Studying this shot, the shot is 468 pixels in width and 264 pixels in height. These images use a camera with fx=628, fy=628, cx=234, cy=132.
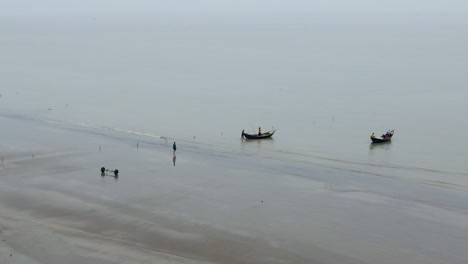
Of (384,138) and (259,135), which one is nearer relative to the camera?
(384,138)

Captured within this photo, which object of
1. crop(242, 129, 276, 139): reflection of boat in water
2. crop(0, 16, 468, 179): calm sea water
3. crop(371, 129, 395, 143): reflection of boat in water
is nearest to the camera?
crop(0, 16, 468, 179): calm sea water

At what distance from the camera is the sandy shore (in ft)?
77.6

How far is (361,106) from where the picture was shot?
2361 inches

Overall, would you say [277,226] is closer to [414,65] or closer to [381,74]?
[381,74]

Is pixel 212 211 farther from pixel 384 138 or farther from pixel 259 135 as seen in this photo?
pixel 384 138

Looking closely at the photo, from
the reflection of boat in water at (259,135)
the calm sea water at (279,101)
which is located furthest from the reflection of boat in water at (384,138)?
the reflection of boat in water at (259,135)

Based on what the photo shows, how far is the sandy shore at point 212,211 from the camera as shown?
23656 mm

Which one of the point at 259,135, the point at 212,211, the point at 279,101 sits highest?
the point at 279,101

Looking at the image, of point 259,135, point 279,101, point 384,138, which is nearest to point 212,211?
point 259,135

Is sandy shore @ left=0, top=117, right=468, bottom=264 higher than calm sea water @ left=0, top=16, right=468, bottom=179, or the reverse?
calm sea water @ left=0, top=16, right=468, bottom=179

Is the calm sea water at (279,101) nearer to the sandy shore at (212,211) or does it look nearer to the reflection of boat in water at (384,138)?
the reflection of boat in water at (384,138)

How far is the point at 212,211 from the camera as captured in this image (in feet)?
93.2

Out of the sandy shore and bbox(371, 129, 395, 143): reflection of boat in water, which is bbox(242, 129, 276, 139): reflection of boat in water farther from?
bbox(371, 129, 395, 143): reflection of boat in water

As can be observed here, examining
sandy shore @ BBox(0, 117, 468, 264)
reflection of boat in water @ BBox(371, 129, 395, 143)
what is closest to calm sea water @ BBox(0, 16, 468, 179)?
A: reflection of boat in water @ BBox(371, 129, 395, 143)
